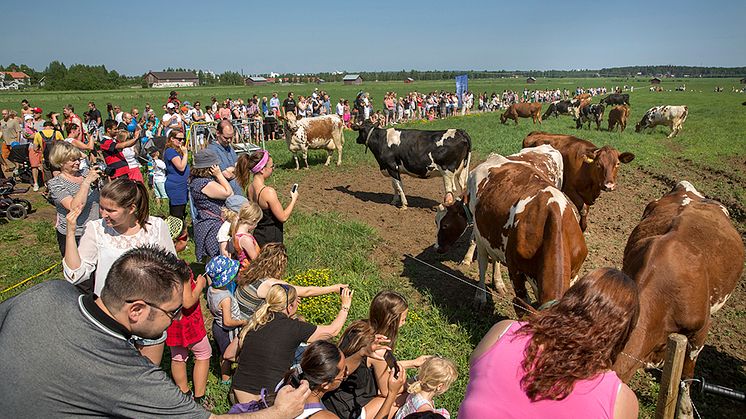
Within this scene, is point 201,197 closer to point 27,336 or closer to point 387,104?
point 27,336

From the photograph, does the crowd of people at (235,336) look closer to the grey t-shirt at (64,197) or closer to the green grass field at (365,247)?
the grey t-shirt at (64,197)

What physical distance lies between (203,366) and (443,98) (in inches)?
1226

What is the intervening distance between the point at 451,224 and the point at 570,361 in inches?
223

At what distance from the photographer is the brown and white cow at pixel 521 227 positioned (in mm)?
4398

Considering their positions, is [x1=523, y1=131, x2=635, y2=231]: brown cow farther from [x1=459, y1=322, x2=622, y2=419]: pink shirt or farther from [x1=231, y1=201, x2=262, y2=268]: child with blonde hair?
[x1=459, y1=322, x2=622, y2=419]: pink shirt

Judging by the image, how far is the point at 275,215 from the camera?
16.1 feet

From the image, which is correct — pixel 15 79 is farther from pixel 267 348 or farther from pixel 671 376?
pixel 671 376

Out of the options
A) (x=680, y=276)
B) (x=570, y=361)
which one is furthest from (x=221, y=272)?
(x=680, y=276)

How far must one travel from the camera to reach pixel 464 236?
29.0ft

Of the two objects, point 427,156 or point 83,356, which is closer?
point 83,356

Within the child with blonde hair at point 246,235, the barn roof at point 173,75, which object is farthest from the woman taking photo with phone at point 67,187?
the barn roof at point 173,75

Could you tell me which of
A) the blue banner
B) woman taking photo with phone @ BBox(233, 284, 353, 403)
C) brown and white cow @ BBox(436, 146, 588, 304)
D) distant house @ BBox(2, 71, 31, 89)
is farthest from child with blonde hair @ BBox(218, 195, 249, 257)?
distant house @ BBox(2, 71, 31, 89)

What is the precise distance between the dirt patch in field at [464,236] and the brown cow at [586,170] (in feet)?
2.14

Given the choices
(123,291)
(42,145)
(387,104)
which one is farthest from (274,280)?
(387,104)
